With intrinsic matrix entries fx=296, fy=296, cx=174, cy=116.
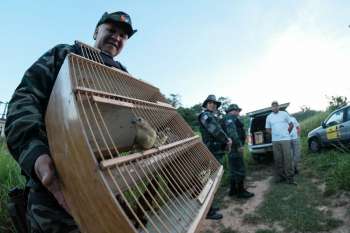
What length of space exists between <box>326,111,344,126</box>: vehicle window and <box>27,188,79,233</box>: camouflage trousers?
33.8ft

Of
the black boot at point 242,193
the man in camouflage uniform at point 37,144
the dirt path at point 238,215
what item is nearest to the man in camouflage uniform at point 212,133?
the dirt path at point 238,215

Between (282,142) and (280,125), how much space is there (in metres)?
0.43

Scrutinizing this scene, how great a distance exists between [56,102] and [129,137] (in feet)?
1.92

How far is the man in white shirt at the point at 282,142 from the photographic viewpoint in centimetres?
724

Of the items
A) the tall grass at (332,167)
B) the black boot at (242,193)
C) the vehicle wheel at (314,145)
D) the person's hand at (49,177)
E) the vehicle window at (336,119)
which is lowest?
the black boot at (242,193)

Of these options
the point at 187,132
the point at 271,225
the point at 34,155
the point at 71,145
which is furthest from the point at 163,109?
the point at 271,225

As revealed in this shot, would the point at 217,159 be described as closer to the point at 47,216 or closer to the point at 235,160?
the point at 235,160

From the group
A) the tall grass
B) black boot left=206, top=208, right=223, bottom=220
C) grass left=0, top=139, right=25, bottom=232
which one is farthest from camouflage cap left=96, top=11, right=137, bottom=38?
the tall grass

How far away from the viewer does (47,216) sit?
1241 mm

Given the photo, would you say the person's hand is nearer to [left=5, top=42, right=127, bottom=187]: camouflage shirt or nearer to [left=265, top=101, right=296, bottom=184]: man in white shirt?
[left=5, top=42, right=127, bottom=187]: camouflage shirt

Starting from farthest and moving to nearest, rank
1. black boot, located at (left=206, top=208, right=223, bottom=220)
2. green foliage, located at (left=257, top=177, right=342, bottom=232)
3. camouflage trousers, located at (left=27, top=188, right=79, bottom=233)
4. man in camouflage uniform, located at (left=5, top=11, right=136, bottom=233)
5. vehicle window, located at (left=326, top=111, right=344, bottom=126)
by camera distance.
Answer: vehicle window, located at (left=326, top=111, right=344, bottom=126), black boot, located at (left=206, top=208, right=223, bottom=220), green foliage, located at (left=257, top=177, right=342, bottom=232), camouflage trousers, located at (left=27, top=188, right=79, bottom=233), man in camouflage uniform, located at (left=5, top=11, right=136, bottom=233)

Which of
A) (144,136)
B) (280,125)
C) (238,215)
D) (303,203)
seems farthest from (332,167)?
(144,136)

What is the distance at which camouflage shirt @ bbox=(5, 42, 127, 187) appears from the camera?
44.6 inches

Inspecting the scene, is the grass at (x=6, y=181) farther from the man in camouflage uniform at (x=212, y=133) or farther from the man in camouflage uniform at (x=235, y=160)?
the man in camouflage uniform at (x=235, y=160)
